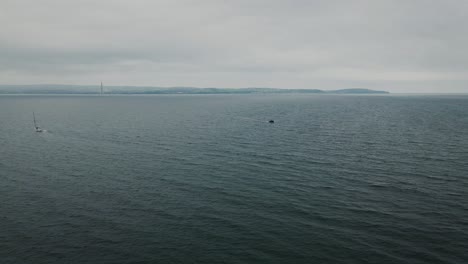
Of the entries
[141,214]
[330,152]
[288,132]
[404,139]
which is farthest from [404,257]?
[288,132]

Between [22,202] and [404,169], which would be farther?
[404,169]

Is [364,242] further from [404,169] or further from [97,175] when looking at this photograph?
[97,175]

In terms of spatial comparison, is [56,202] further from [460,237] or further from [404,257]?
[460,237]

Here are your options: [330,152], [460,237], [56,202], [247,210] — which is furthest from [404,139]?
[56,202]

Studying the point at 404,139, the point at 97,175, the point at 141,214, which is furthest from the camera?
the point at 404,139

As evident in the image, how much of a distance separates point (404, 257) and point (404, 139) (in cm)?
7491

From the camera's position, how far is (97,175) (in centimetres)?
6338

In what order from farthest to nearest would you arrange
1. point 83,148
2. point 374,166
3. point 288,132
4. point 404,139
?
point 288,132, point 404,139, point 83,148, point 374,166

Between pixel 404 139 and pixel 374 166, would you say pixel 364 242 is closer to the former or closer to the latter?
pixel 374 166

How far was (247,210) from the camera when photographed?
153 feet

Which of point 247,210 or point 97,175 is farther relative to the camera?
point 97,175

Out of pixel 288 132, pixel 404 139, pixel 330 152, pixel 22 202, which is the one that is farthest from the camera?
pixel 288 132

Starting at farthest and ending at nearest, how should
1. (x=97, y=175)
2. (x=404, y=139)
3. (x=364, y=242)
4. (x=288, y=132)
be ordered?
(x=288, y=132) < (x=404, y=139) < (x=97, y=175) < (x=364, y=242)

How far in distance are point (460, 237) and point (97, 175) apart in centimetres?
6042
